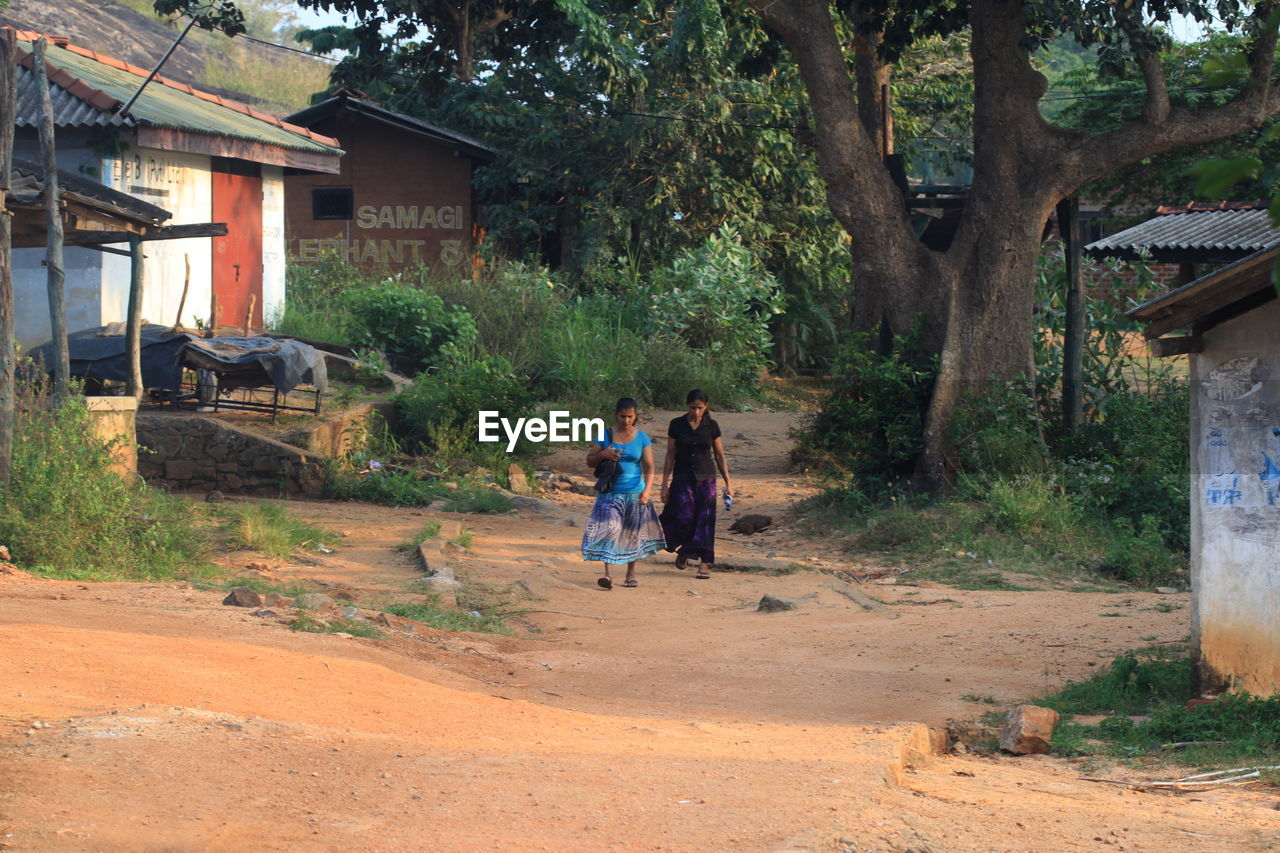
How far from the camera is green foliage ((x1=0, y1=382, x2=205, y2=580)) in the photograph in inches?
344

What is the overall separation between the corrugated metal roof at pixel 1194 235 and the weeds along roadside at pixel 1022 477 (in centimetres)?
121

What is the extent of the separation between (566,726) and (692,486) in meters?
4.81

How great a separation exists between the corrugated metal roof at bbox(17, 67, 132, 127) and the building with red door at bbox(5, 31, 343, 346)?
0.01 metres

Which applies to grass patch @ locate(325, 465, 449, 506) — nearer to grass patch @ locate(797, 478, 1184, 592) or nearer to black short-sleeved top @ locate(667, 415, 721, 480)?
black short-sleeved top @ locate(667, 415, 721, 480)

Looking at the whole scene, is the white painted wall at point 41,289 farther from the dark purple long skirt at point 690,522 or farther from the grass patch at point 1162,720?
the grass patch at point 1162,720

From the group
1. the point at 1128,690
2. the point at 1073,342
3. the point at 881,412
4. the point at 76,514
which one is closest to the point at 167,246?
the point at 76,514

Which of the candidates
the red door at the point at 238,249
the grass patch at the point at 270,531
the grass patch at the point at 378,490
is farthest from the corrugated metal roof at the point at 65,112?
the grass patch at the point at 270,531

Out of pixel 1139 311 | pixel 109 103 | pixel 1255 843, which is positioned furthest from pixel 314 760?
pixel 109 103

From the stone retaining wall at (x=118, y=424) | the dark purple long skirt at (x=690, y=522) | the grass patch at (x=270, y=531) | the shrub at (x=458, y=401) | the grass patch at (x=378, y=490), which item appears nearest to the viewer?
the grass patch at (x=270, y=531)

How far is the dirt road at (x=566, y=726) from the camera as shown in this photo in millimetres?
4211

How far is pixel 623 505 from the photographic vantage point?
10.0m

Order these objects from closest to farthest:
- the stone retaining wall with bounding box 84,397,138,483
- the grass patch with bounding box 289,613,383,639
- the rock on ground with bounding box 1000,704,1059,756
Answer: the rock on ground with bounding box 1000,704,1059,756, the grass patch with bounding box 289,613,383,639, the stone retaining wall with bounding box 84,397,138,483

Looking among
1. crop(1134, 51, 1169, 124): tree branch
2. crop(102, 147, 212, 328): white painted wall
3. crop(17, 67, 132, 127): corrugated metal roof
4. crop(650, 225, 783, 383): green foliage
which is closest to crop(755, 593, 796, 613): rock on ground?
crop(1134, 51, 1169, 124): tree branch

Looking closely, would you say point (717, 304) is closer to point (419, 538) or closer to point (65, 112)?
point (65, 112)
